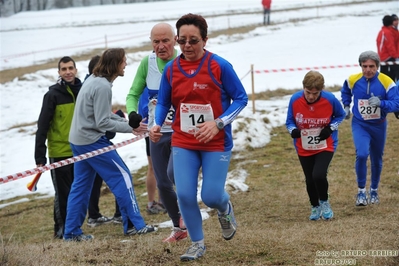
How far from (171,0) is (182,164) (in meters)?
60.1

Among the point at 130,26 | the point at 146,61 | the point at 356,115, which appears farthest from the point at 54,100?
the point at 130,26

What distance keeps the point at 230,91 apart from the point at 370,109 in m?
3.45

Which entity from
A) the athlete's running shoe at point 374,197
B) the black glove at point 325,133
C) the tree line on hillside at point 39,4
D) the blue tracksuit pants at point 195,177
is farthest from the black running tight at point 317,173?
the tree line on hillside at point 39,4

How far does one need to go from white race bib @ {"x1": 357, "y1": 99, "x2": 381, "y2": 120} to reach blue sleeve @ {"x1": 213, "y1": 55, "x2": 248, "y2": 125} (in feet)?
10.8

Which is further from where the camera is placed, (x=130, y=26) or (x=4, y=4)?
(x=4, y=4)

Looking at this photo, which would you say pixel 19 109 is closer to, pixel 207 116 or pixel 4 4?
pixel 207 116

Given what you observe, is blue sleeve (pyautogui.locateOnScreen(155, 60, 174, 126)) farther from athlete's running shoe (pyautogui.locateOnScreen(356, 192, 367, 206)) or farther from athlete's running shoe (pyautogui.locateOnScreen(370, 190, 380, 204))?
athlete's running shoe (pyautogui.locateOnScreen(370, 190, 380, 204))

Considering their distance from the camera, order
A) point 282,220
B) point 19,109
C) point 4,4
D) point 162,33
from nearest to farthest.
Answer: point 162,33
point 282,220
point 19,109
point 4,4

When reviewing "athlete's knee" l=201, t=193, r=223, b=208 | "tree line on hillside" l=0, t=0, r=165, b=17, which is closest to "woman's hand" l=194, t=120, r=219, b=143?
"athlete's knee" l=201, t=193, r=223, b=208

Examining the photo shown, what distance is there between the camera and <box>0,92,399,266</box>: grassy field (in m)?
5.30

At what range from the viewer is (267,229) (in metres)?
7.11

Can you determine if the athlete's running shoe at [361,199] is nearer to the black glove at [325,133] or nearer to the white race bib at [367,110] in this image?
the white race bib at [367,110]

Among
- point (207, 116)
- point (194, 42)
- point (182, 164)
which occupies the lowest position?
point (182, 164)

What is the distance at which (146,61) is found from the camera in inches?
255
